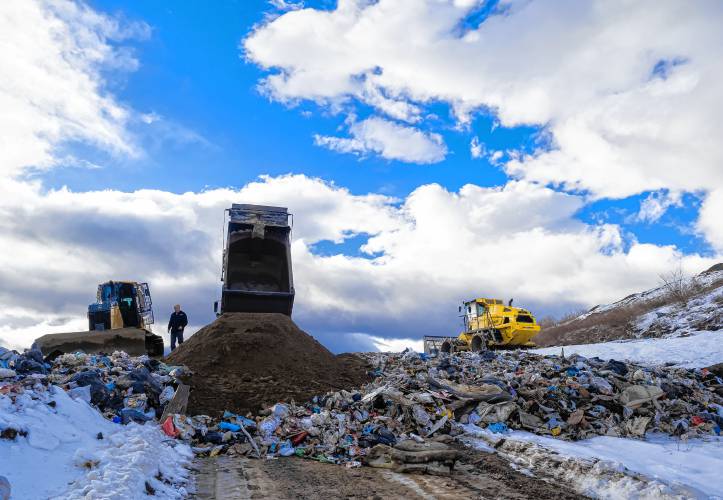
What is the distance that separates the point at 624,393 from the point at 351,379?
508 centimetres

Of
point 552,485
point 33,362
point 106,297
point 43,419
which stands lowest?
point 552,485

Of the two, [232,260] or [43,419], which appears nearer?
[43,419]

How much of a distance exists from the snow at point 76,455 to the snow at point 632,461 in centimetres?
391

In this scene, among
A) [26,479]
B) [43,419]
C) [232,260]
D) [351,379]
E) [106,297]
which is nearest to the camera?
[26,479]

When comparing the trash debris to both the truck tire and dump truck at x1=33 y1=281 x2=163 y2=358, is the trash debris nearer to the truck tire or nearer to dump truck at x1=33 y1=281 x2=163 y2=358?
dump truck at x1=33 y1=281 x2=163 y2=358

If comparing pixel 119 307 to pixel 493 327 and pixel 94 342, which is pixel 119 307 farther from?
pixel 493 327

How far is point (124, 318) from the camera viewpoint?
16109mm

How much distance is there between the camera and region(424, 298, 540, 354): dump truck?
62.3 feet

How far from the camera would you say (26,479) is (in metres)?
3.83

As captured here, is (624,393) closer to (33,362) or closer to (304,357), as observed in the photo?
(304,357)

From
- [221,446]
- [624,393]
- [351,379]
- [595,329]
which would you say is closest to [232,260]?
[351,379]

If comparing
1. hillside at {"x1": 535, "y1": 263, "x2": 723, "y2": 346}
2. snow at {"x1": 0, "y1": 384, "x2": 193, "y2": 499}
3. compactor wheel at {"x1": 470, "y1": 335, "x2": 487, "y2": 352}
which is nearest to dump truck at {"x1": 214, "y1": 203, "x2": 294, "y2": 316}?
snow at {"x1": 0, "y1": 384, "x2": 193, "y2": 499}

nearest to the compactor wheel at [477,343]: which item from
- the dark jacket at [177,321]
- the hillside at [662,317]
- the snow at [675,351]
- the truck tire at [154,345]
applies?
the snow at [675,351]

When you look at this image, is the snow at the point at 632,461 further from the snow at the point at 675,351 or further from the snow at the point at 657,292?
the snow at the point at 657,292
